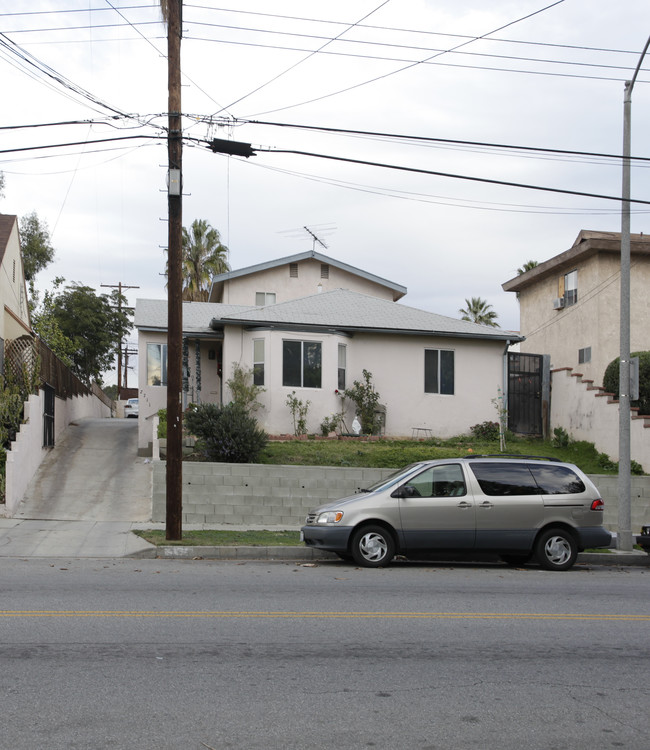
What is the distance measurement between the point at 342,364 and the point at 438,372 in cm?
320

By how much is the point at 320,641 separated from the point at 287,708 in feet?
6.26

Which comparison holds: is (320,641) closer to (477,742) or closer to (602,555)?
(477,742)

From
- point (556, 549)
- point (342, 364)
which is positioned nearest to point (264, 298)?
point (342, 364)

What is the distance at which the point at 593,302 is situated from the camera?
2859cm

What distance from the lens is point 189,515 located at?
17203 mm

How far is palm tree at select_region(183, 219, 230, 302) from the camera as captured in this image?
47.4 metres

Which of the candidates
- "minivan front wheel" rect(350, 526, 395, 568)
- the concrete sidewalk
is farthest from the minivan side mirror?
the concrete sidewalk

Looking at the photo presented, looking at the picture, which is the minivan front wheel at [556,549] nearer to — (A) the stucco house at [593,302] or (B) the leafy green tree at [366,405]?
(B) the leafy green tree at [366,405]

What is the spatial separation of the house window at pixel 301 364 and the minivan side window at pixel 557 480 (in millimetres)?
11220

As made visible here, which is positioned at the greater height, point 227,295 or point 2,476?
point 227,295

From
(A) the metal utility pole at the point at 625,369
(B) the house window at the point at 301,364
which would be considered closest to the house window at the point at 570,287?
(B) the house window at the point at 301,364

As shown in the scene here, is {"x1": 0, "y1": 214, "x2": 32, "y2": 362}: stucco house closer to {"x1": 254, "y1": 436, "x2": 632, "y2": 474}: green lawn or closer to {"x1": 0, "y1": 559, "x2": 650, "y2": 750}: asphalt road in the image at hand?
{"x1": 254, "y1": 436, "x2": 632, "y2": 474}: green lawn

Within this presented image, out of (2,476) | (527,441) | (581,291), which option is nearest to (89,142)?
(2,476)

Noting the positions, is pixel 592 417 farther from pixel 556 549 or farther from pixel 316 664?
pixel 316 664
